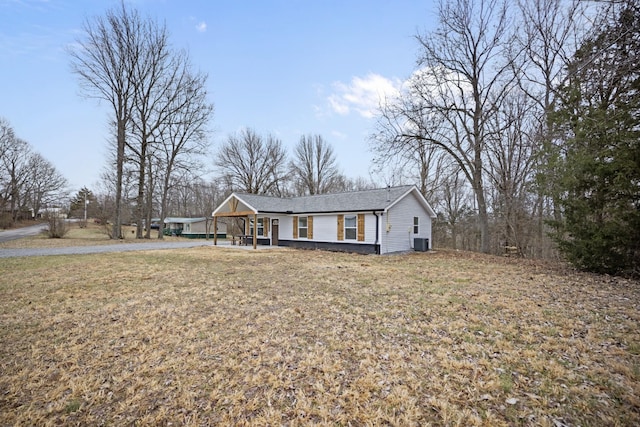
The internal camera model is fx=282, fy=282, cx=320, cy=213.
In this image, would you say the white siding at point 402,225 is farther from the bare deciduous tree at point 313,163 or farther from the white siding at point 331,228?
the bare deciduous tree at point 313,163

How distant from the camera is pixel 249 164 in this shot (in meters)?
30.5

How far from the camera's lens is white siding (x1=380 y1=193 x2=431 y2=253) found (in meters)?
14.8

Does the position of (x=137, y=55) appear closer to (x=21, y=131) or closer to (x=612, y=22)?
(x=612, y=22)

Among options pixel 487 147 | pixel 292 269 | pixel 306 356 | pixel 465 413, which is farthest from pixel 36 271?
pixel 487 147

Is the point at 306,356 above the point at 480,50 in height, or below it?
below

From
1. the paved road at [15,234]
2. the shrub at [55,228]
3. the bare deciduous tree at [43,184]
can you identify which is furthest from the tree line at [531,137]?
the bare deciduous tree at [43,184]

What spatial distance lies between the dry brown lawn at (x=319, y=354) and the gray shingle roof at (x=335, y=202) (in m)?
8.36

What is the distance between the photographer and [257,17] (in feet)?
43.2

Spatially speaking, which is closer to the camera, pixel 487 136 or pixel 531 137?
pixel 531 137

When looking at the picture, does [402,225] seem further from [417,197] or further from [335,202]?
[335,202]

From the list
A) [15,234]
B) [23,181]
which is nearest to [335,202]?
[15,234]

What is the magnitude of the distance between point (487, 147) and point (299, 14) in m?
12.4

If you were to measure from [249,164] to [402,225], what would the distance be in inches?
793

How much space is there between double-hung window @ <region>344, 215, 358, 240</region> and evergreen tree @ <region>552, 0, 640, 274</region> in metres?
8.67
